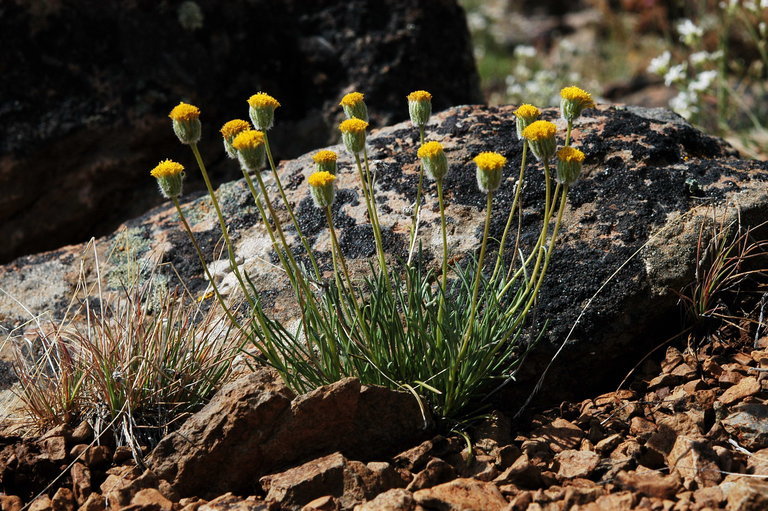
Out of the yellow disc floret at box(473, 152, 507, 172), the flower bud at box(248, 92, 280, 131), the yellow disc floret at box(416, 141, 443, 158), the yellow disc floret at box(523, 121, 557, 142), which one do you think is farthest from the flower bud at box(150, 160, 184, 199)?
the yellow disc floret at box(523, 121, 557, 142)

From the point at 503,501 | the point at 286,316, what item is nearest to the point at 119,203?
the point at 286,316

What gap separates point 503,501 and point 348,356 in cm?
63

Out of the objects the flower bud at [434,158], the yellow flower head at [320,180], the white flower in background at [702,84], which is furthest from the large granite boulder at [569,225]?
the white flower in background at [702,84]

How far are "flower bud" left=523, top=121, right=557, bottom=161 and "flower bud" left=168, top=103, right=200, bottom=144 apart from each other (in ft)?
2.91

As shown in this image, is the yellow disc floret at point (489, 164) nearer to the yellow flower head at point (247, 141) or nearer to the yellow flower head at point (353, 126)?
the yellow flower head at point (353, 126)

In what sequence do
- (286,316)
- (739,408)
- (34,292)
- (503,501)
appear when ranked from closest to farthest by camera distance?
(503,501) < (739,408) < (286,316) < (34,292)

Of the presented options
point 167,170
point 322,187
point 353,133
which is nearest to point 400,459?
point 322,187

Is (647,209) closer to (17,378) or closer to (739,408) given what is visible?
(739,408)

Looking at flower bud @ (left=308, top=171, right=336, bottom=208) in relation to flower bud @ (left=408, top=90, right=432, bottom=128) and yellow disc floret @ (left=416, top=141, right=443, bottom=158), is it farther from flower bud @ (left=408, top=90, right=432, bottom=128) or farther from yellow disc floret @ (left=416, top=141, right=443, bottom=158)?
flower bud @ (left=408, top=90, right=432, bottom=128)

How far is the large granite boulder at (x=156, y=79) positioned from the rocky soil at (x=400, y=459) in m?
2.11

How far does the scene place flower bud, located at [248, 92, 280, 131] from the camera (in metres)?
2.12

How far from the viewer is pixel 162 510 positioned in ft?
6.81

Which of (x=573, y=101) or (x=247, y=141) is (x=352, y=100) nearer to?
(x=247, y=141)

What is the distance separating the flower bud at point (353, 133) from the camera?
2131 mm
